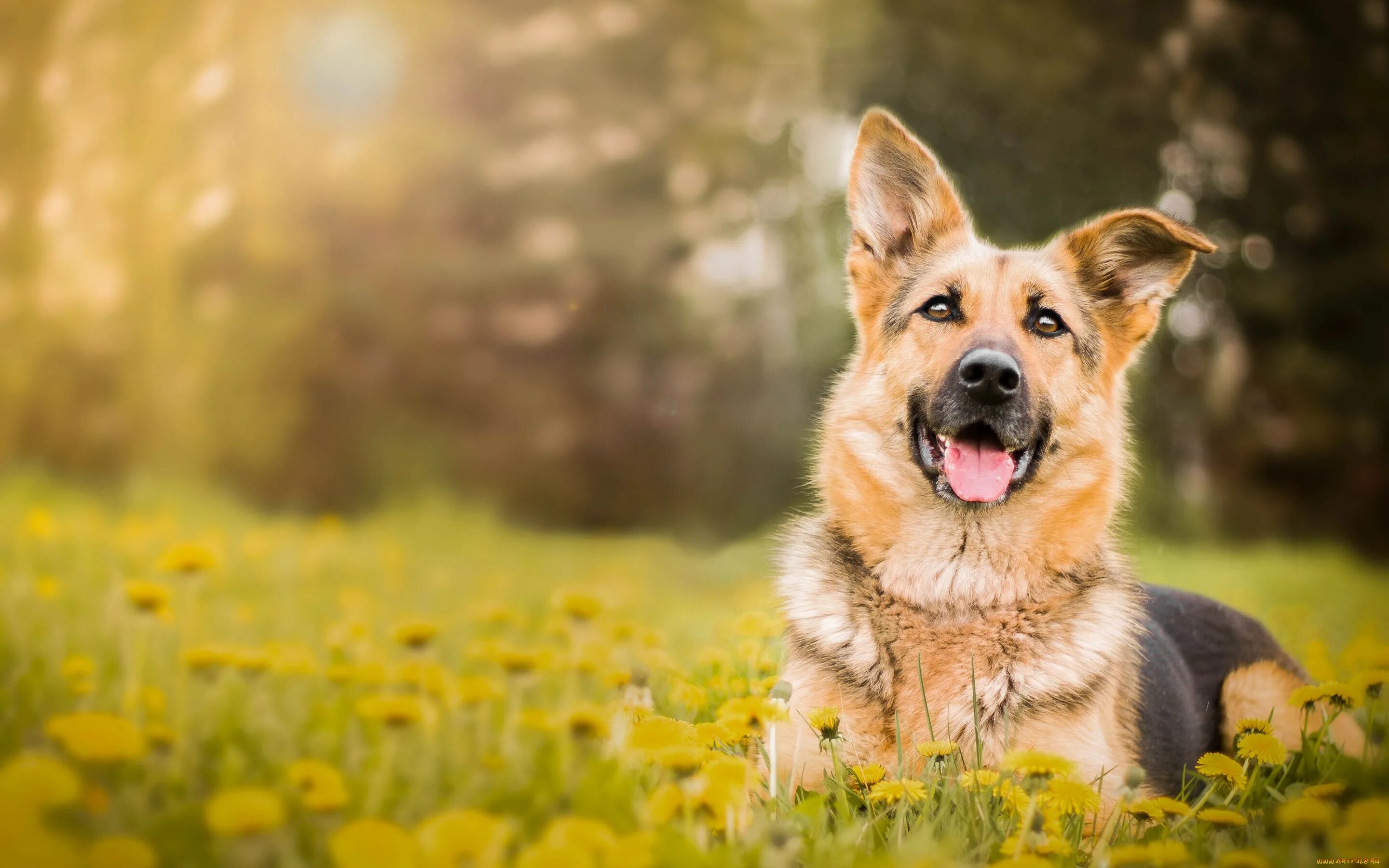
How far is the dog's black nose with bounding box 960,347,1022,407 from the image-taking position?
2.33 meters

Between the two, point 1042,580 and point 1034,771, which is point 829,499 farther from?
point 1034,771

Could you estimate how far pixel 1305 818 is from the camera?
137cm

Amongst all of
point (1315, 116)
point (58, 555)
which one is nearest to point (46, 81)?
point (58, 555)

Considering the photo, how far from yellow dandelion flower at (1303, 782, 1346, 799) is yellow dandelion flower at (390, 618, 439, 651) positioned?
1899 millimetres

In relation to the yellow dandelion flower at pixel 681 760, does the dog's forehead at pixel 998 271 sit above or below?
above

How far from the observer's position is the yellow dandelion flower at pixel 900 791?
1774 mm

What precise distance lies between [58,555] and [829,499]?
3.80 metres

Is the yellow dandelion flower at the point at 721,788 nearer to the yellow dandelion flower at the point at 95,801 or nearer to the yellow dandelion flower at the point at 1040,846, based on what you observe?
the yellow dandelion flower at the point at 1040,846

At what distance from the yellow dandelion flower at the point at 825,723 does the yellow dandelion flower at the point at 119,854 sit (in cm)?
132

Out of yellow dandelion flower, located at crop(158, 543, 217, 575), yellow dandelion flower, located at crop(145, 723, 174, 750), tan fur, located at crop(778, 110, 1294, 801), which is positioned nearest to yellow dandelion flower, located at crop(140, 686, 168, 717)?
yellow dandelion flower, located at crop(158, 543, 217, 575)

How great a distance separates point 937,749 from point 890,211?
180cm

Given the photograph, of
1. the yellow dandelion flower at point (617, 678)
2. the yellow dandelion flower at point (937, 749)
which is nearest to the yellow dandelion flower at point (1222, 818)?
the yellow dandelion flower at point (937, 749)

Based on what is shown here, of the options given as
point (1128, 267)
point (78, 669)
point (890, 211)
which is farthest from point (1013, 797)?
point (78, 669)

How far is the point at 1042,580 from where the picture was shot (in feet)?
7.87
